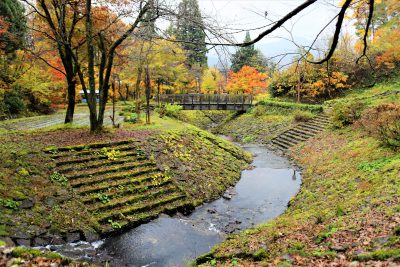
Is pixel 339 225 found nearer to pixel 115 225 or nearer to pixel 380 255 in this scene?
pixel 380 255

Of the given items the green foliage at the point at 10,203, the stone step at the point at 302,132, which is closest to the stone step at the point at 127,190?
the green foliage at the point at 10,203

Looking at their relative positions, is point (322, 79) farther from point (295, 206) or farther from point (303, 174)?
point (295, 206)

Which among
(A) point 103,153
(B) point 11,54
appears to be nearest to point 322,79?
(A) point 103,153

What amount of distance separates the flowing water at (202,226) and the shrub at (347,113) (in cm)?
638

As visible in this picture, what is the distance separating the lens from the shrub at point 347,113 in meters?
17.7

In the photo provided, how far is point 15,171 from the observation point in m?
8.96

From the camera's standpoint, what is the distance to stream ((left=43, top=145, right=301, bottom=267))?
711cm

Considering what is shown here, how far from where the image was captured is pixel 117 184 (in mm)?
10008

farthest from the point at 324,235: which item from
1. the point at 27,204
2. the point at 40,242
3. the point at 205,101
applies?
the point at 205,101

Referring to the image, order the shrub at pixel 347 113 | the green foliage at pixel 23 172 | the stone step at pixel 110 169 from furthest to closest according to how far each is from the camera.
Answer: the shrub at pixel 347 113
the stone step at pixel 110 169
the green foliage at pixel 23 172

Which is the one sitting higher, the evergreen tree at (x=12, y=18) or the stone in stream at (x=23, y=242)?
the evergreen tree at (x=12, y=18)

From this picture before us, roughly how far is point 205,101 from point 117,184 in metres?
21.0

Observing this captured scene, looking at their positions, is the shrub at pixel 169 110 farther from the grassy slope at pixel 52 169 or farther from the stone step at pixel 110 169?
the stone step at pixel 110 169

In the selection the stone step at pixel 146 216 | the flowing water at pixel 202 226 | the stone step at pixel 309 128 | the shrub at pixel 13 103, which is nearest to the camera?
the flowing water at pixel 202 226
